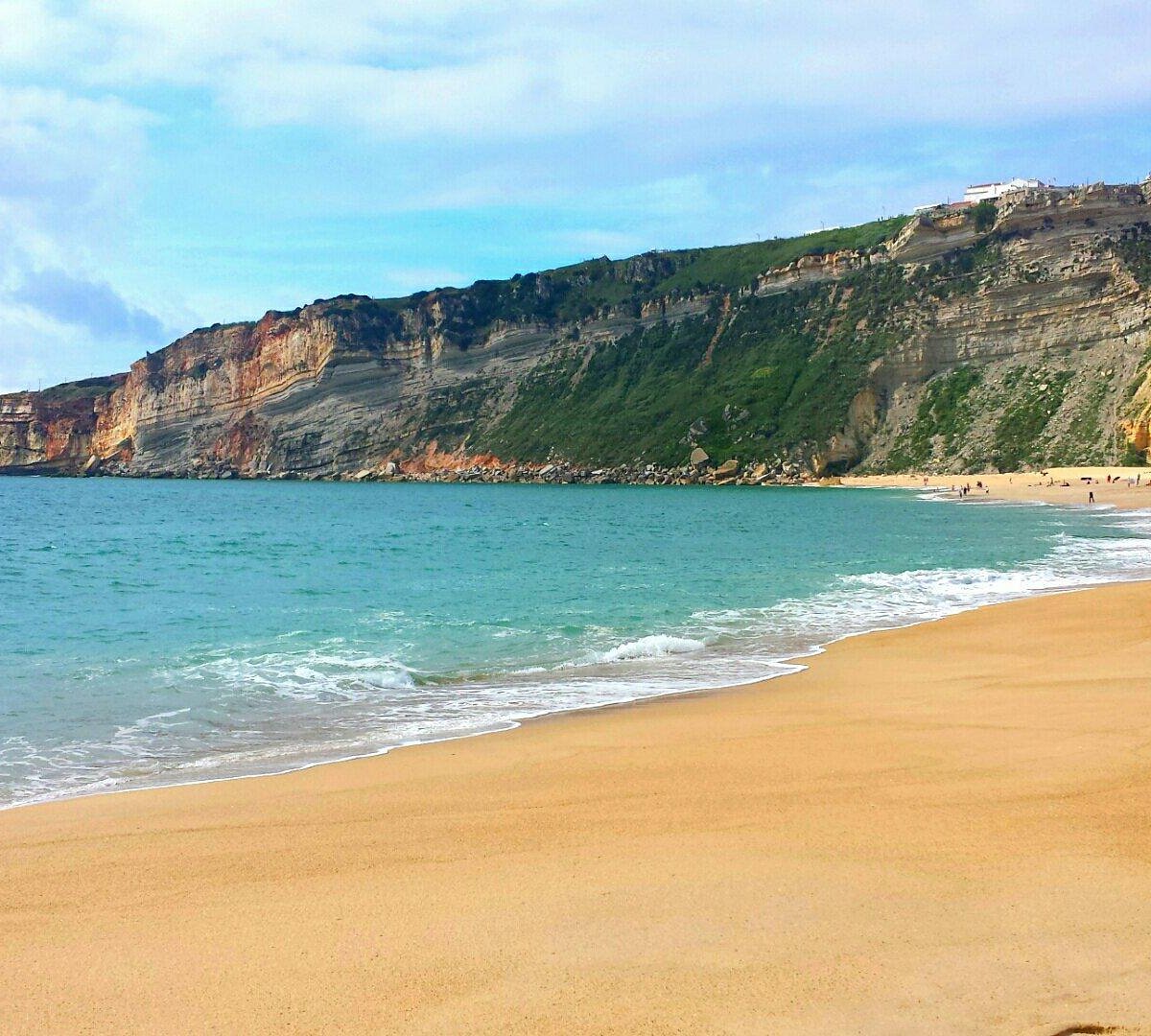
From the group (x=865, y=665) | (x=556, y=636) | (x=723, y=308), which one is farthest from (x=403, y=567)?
(x=723, y=308)

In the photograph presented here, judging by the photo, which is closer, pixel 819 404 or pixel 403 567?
pixel 403 567

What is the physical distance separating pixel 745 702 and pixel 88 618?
44.6 ft

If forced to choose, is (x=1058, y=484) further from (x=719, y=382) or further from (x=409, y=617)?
(x=409, y=617)

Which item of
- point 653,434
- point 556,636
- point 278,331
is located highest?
point 278,331

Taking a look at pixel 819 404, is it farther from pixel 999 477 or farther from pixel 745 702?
pixel 745 702

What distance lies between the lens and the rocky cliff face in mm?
91375

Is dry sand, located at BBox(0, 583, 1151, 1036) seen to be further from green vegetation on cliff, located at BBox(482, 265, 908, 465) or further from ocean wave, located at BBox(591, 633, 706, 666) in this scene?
green vegetation on cliff, located at BBox(482, 265, 908, 465)

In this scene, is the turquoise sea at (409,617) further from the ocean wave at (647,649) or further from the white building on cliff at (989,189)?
the white building on cliff at (989,189)

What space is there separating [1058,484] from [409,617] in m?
63.5

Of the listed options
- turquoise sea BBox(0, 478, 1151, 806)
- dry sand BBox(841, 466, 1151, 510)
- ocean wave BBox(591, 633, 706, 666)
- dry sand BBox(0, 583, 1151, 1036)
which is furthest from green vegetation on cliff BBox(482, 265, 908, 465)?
dry sand BBox(0, 583, 1151, 1036)

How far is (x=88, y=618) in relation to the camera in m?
19.0

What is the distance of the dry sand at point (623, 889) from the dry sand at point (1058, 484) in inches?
1960

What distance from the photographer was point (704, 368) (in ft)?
408

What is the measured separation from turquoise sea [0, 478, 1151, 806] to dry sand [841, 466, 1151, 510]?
12916mm
